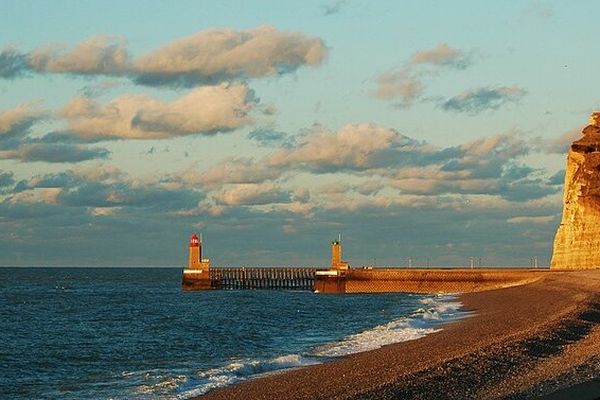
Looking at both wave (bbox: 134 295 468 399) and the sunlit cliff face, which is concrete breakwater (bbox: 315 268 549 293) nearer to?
the sunlit cliff face

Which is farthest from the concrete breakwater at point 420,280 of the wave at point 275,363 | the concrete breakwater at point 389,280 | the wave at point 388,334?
the wave at point 275,363

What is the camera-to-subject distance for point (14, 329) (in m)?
47.7

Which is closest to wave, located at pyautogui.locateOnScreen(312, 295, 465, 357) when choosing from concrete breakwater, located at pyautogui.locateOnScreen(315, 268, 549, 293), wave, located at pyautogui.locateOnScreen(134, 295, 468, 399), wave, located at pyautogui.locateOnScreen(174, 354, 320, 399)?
wave, located at pyautogui.locateOnScreen(134, 295, 468, 399)

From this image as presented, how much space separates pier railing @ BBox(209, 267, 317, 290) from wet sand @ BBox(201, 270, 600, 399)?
59498 mm

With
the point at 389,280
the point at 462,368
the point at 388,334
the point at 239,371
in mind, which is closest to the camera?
the point at 462,368

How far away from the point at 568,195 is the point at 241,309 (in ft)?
119

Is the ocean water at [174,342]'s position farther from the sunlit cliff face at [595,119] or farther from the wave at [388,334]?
the sunlit cliff face at [595,119]

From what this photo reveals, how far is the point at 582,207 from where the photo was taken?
81.8 metres

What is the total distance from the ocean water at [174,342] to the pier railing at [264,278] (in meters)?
28.7

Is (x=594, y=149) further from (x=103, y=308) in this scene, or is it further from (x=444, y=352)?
(x=444, y=352)

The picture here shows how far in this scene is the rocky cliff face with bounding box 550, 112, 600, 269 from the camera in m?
81.5

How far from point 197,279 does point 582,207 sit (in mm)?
34969

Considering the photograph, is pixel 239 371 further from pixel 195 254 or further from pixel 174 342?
pixel 195 254

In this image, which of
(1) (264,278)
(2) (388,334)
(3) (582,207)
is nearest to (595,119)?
(3) (582,207)
